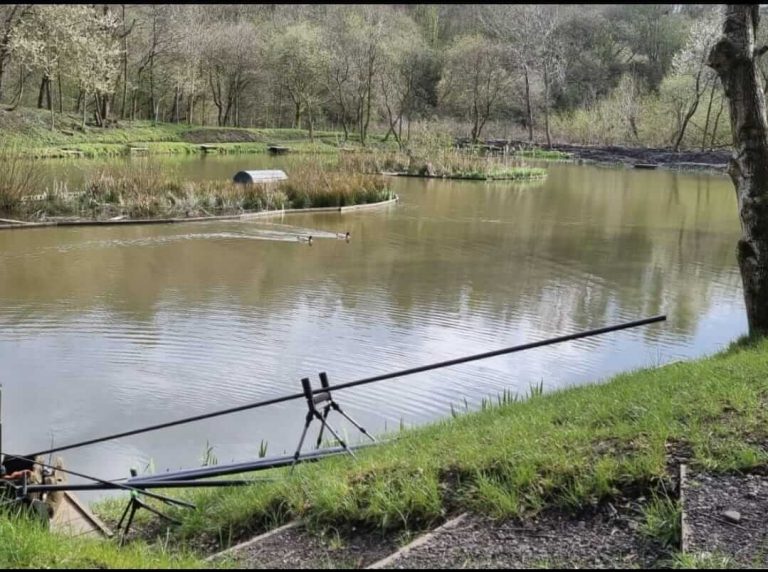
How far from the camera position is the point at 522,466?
2.99m

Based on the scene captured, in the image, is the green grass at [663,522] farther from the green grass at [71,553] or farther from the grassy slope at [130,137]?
the grassy slope at [130,137]

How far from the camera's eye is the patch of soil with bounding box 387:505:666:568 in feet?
7.99

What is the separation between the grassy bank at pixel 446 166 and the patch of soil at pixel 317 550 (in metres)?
21.8


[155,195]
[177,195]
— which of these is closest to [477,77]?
[177,195]

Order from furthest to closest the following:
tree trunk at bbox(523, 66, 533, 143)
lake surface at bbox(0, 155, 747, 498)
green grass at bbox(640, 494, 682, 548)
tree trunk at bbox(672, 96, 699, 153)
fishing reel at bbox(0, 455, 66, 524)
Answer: tree trunk at bbox(523, 66, 533, 143) < tree trunk at bbox(672, 96, 699, 153) < lake surface at bbox(0, 155, 747, 498) < fishing reel at bbox(0, 455, 66, 524) < green grass at bbox(640, 494, 682, 548)

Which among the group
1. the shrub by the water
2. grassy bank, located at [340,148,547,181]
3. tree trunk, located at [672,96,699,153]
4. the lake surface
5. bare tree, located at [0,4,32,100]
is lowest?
the lake surface

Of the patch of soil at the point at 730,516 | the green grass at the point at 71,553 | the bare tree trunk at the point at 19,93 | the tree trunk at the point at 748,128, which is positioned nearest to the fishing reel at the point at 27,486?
the green grass at the point at 71,553

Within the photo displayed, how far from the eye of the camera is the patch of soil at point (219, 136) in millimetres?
37906

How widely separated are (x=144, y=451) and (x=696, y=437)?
131 inches

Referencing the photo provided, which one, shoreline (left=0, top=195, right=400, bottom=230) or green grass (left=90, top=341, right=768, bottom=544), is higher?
shoreline (left=0, top=195, right=400, bottom=230)

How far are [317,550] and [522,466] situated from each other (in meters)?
0.86

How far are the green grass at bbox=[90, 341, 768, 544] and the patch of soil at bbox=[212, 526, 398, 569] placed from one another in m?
0.08

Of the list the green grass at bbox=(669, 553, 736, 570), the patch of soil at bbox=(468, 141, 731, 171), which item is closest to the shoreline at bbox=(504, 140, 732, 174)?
the patch of soil at bbox=(468, 141, 731, 171)

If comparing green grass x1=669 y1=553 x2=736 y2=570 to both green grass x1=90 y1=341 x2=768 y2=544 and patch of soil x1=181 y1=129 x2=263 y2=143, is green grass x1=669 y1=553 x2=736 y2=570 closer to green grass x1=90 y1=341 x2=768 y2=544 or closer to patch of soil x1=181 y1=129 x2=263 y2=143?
green grass x1=90 y1=341 x2=768 y2=544
